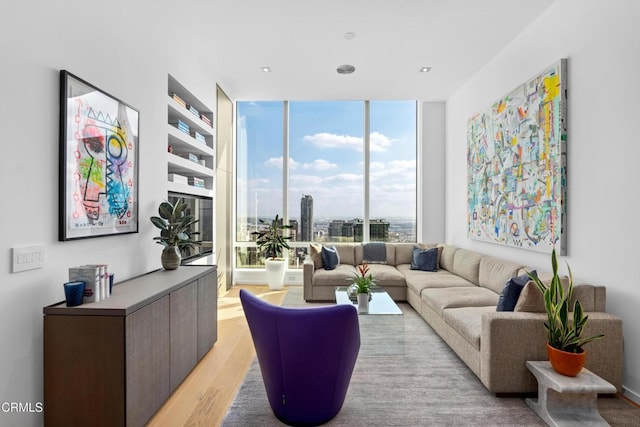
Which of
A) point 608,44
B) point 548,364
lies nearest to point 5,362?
point 548,364

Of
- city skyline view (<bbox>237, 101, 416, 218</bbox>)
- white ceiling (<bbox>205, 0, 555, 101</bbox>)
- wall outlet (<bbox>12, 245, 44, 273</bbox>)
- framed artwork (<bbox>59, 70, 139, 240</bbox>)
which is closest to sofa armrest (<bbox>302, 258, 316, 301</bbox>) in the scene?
city skyline view (<bbox>237, 101, 416, 218</bbox>)

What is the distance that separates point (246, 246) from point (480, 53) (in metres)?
4.40

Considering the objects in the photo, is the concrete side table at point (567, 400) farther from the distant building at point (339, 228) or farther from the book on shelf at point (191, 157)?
the distant building at point (339, 228)

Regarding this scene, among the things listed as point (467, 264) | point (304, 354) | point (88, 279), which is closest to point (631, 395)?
point (467, 264)

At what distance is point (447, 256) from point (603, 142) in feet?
8.67

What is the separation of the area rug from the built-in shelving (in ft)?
6.95

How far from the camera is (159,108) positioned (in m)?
3.05

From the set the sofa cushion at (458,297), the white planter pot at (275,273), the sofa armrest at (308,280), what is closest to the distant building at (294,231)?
the white planter pot at (275,273)

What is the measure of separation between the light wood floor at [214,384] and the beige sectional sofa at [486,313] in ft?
5.03

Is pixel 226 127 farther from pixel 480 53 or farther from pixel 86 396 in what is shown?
pixel 86 396

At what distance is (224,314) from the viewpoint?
4078 mm

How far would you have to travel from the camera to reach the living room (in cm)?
166

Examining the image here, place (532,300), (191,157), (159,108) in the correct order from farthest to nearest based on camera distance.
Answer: (191,157) < (159,108) < (532,300)

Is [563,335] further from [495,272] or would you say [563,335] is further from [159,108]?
[159,108]
